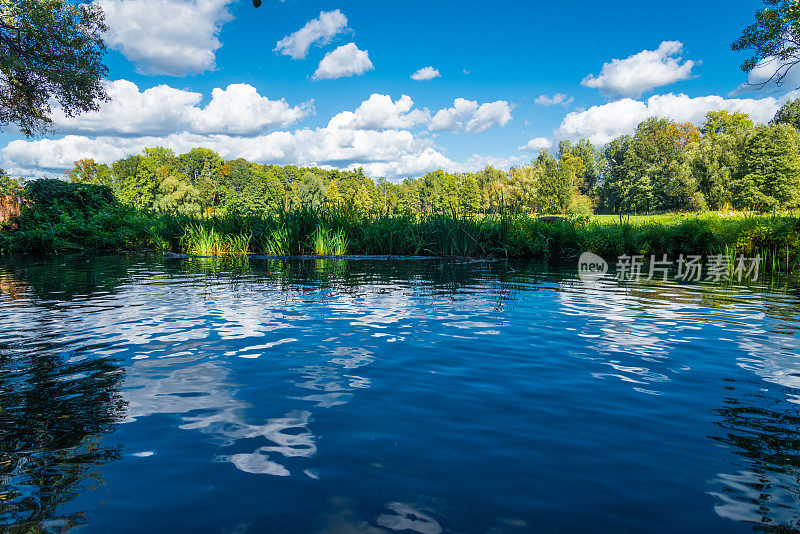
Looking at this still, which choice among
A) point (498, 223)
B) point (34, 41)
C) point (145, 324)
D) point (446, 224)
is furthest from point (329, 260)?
point (34, 41)

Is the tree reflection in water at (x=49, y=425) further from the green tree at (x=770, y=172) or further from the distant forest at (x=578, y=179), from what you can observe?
the green tree at (x=770, y=172)

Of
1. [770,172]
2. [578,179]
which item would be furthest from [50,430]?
[578,179]

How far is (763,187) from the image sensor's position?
190ft

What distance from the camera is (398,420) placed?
3.38 meters

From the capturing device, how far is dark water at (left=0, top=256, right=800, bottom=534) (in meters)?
2.33

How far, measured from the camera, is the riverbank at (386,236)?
17.4 m

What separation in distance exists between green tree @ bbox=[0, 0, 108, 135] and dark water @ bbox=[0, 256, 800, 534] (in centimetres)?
1771

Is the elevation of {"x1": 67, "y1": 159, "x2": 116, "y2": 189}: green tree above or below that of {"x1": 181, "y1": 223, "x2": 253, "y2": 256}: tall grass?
above

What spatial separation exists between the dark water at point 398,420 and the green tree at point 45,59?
17.7 metres

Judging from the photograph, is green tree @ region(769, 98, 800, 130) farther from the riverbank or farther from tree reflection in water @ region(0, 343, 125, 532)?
tree reflection in water @ region(0, 343, 125, 532)

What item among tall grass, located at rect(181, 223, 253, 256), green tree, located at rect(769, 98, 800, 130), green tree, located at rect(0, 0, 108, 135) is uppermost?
green tree, located at rect(769, 98, 800, 130)

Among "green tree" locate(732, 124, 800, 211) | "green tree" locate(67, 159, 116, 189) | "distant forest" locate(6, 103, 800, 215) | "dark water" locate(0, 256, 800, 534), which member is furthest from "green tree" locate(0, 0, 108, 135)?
"green tree" locate(67, 159, 116, 189)

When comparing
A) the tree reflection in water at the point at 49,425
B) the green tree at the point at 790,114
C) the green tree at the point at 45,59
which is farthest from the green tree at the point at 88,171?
the green tree at the point at 790,114

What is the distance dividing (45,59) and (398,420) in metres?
24.6
